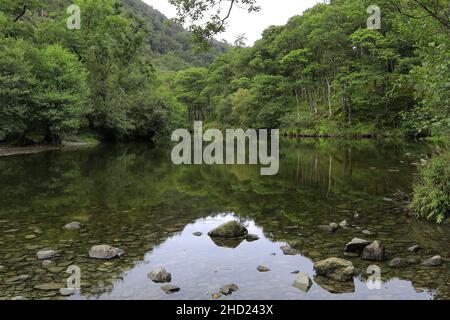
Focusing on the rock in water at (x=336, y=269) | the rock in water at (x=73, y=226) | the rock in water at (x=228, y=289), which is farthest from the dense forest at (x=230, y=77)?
the rock in water at (x=73, y=226)

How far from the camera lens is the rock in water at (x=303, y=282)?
6.17 metres

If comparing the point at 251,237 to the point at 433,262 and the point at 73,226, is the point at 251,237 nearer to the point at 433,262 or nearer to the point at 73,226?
the point at 433,262

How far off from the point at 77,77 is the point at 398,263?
3746 cm

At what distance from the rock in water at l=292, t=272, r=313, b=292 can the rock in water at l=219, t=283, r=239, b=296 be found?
980 millimetres

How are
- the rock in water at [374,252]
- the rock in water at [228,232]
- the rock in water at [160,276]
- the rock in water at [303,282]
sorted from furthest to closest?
the rock in water at [228,232], the rock in water at [374,252], the rock in water at [160,276], the rock in water at [303,282]

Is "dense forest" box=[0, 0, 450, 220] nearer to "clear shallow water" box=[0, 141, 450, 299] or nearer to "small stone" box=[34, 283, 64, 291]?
"clear shallow water" box=[0, 141, 450, 299]

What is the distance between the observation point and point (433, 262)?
6988mm

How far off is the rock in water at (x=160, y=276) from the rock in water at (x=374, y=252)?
380cm

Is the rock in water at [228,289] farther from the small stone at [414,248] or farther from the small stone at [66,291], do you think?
the small stone at [414,248]

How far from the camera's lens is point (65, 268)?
273 inches
